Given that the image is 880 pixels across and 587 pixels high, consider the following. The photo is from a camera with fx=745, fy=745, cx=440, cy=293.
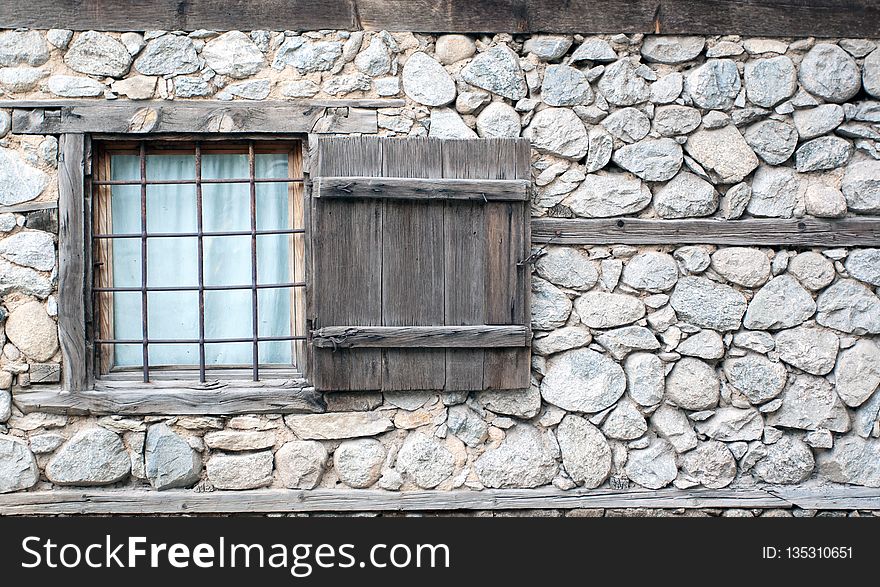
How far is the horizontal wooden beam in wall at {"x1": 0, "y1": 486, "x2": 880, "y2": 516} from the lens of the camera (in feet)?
11.3

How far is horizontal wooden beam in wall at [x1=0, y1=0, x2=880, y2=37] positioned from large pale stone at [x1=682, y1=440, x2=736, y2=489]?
200cm

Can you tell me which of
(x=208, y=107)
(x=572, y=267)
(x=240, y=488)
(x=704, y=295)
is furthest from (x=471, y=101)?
(x=240, y=488)

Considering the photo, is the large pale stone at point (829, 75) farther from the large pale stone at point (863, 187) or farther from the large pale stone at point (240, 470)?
the large pale stone at point (240, 470)

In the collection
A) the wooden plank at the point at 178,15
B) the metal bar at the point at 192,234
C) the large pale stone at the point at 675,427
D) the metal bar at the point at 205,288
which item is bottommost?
the large pale stone at the point at 675,427

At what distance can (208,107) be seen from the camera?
3.43 metres

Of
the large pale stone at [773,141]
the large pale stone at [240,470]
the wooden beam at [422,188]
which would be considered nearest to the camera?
the wooden beam at [422,188]

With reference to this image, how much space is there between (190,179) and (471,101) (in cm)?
140

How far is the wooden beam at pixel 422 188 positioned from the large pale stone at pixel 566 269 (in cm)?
32

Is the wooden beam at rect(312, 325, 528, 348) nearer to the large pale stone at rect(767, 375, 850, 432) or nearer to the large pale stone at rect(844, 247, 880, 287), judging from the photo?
the large pale stone at rect(767, 375, 850, 432)

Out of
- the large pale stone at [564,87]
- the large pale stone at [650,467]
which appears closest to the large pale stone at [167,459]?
the large pale stone at [650,467]

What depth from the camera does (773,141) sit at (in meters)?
3.57

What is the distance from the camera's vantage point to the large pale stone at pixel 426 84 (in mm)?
3480

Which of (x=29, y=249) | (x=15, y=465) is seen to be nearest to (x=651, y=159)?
(x=29, y=249)

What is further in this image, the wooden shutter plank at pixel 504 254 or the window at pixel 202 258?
the window at pixel 202 258
